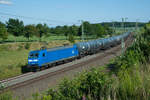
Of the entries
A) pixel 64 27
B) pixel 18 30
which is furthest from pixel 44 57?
pixel 64 27

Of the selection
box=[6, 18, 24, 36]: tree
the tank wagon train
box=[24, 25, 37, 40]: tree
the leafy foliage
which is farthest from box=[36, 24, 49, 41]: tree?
the leafy foliage

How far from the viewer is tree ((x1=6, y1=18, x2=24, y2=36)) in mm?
67500

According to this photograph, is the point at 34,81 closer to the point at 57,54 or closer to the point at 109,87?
the point at 57,54

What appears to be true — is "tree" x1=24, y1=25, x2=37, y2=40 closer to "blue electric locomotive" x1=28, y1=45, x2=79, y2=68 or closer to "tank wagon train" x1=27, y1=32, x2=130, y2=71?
"tank wagon train" x1=27, y1=32, x2=130, y2=71

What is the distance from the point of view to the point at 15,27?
67688 mm

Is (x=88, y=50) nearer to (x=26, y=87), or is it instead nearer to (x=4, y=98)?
(x=26, y=87)

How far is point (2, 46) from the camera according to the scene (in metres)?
49.7

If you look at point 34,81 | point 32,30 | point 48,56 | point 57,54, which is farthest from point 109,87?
point 32,30

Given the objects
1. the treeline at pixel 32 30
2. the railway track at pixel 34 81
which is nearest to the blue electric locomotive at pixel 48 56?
the railway track at pixel 34 81

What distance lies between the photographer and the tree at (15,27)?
221 ft

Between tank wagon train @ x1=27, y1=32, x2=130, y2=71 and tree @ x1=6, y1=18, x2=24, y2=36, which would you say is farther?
tree @ x1=6, y1=18, x2=24, y2=36

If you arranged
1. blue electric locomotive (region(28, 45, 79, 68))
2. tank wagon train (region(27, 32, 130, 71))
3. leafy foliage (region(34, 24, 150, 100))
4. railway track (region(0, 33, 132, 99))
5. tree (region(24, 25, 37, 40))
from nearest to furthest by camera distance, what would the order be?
leafy foliage (region(34, 24, 150, 100)) < railway track (region(0, 33, 132, 99)) < blue electric locomotive (region(28, 45, 79, 68)) < tank wagon train (region(27, 32, 130, 71)) < tree (region(24, 25, 37, 40))

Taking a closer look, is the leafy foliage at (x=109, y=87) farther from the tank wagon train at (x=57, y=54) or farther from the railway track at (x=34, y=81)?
the tank wagon train at (x=57, y=54)

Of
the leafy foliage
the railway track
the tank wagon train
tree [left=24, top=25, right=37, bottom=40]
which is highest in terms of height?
tree [left=24, top=25, right=37, bottom=40]
